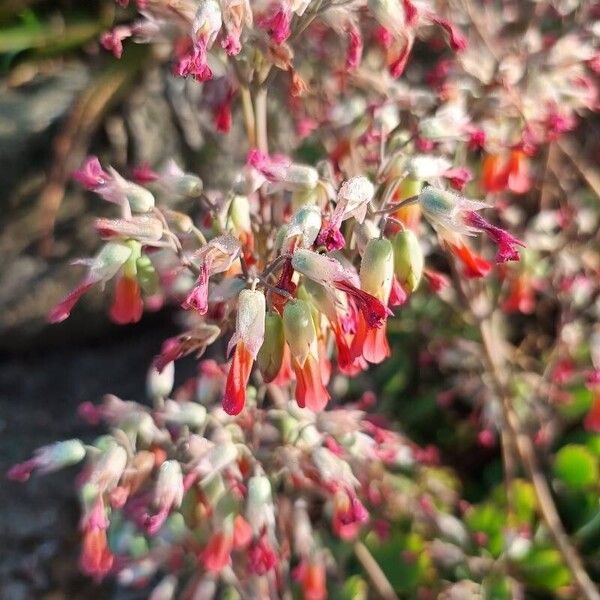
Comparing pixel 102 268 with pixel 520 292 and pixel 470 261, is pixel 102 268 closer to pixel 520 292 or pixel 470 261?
pixel 470 261

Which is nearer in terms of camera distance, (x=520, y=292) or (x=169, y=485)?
(x=169, y=485)

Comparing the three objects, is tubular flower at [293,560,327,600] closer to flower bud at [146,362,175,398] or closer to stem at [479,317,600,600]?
flower bud at [146,362,175,398]

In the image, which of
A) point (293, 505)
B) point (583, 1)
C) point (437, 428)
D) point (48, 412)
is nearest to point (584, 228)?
point (583, 1)

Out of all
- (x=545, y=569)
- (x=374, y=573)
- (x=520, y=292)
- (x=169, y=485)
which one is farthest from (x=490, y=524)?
(x=169, y=485)

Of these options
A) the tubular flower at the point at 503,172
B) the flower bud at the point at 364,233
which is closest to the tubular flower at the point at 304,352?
the flower bud at the point at 364,233

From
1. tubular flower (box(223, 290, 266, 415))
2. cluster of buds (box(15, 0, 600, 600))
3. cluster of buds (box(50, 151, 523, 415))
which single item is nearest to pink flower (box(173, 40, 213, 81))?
cluster of buds (box(15, 0, 600, 600))

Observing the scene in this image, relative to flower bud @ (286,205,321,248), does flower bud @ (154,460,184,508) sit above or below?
below
